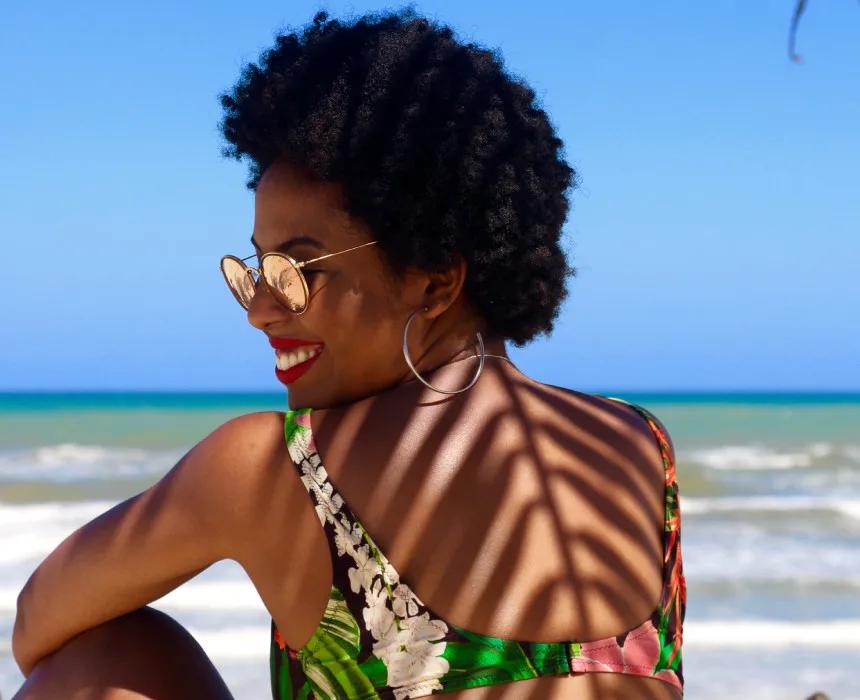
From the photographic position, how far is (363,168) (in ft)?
6.52

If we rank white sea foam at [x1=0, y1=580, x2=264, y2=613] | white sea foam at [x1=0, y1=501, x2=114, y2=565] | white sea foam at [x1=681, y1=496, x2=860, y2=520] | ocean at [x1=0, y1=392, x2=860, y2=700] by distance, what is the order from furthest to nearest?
1. white sea foam at [x1=681, y1=496, x2=860, y2=520]
2. white sea foam at [x1=0, y1=501, x2=114, y2=565]
3. white sea foam at [x1=0, y1=580, x2=264, y2=613]
4. ocean at [x1=0, y1=392, x2=860, y2=700]

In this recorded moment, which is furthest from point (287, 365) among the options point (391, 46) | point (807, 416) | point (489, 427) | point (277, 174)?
point (807, 416)

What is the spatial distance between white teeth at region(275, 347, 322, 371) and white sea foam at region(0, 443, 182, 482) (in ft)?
43.3

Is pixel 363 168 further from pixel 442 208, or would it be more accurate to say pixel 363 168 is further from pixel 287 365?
pixel 287 365

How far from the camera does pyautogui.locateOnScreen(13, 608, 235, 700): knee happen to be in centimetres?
199

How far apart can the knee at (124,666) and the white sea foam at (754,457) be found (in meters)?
14.6

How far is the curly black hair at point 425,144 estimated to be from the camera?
1990mm

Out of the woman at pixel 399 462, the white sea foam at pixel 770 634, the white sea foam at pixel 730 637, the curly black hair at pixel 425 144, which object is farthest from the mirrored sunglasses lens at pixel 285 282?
the white sea foam at pixel 770 634

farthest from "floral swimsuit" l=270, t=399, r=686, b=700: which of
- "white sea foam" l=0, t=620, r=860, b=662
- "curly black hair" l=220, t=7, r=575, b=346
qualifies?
"white sea foam" l=0, t=620, r=860, b=662

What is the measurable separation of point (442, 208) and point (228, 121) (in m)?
0.61

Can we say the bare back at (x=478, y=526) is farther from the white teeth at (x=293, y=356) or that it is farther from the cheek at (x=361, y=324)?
the white teeth at (x=293, y=356)

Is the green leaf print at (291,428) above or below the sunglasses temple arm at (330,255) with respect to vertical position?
below

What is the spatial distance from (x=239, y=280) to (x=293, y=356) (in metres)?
0.35

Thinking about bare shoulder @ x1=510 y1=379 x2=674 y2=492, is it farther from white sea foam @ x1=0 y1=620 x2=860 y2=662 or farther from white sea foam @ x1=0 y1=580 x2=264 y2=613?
white sea foam @ x1=0 y1=580 x2=264 y2=613
